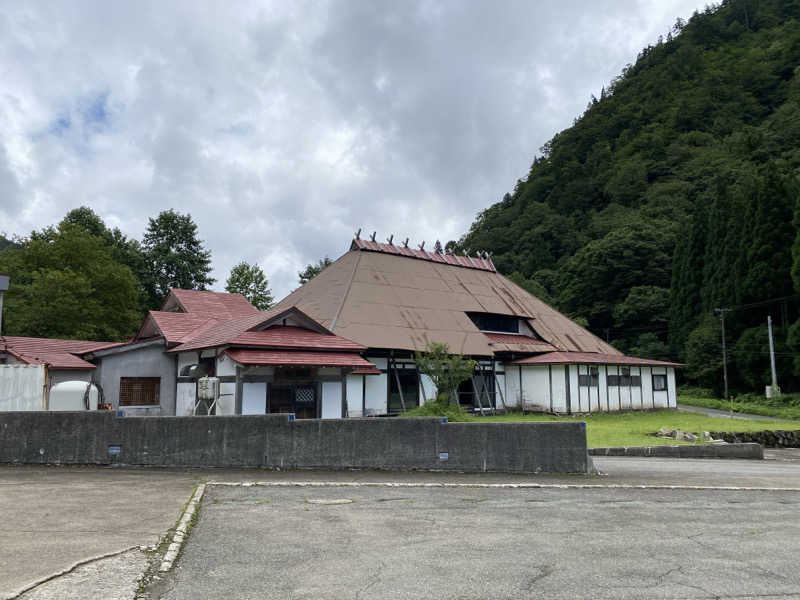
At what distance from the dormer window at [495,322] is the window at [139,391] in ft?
52.6

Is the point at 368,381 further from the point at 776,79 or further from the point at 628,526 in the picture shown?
the point at 776,79

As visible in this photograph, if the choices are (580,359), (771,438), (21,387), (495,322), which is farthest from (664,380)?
(21,387)

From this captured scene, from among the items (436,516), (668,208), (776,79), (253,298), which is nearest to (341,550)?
(436,516)

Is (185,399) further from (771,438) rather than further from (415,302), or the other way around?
(771,438)

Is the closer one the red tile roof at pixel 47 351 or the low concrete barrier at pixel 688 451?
the low concrete barrier at pixel 688 451

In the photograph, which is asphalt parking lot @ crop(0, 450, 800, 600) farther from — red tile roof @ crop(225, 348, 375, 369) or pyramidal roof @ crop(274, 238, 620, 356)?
pyramidal roof @ crop(274, 238, 620, 356)

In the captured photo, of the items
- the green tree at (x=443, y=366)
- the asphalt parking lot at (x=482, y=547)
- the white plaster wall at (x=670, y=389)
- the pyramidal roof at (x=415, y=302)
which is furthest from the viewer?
the white plaster wall at (x=670, y=389)

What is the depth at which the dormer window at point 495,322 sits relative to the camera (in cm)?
3186

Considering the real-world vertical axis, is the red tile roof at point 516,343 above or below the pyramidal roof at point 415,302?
below

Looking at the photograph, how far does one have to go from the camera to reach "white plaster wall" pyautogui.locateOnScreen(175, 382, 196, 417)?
20.7 meters

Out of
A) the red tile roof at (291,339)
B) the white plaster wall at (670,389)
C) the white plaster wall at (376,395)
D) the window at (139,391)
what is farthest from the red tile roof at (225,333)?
the white plaster wall at (670,389)

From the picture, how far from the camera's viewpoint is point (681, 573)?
17.8ft

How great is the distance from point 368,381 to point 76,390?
10321mm

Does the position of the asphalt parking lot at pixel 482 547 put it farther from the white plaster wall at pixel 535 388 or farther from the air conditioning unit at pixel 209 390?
the white plaster wall at pixel 535 388
